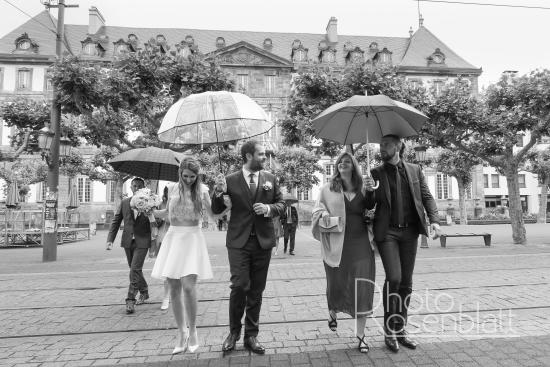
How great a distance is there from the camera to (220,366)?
3.60 m

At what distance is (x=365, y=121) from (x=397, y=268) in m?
1.73

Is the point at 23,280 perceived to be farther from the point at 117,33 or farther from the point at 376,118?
the point at 117,33

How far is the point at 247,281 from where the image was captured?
3951 mm

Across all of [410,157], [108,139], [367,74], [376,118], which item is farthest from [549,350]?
[410,157]

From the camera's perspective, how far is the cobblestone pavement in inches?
150

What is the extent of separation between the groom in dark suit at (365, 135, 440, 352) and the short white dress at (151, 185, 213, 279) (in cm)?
176

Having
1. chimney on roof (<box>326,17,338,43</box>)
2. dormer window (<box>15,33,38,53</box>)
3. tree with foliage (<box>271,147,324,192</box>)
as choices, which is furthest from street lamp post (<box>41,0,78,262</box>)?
chimney on roof (<box>326,17,338,43</box>)

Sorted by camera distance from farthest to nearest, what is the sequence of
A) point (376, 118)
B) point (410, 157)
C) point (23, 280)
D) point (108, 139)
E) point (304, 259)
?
point (410, 157), point (108, 139), point (304, 259), point (23, 280), point (376, 118)

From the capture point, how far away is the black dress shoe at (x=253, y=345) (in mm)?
3869

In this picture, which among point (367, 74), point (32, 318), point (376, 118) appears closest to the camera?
point (376, 118)

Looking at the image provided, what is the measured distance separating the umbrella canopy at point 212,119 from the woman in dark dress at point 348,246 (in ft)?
3.47

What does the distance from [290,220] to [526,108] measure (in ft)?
30.2

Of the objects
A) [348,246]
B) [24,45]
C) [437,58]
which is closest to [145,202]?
[348,246]

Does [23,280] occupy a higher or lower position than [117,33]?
lower
